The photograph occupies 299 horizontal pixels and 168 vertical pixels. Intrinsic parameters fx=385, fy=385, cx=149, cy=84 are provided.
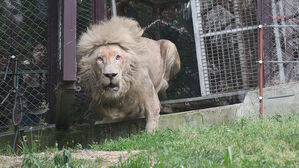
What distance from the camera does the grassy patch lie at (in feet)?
10.5

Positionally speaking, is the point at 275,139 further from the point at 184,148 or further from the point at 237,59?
the point at 237,59

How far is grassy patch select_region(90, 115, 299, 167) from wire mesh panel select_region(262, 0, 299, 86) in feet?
6.94

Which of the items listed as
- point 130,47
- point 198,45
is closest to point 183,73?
point 198,45

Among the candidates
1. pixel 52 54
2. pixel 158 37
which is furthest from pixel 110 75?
pixel 158 37

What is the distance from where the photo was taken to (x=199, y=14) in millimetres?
7805

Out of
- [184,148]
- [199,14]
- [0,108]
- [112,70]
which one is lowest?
[184,148]

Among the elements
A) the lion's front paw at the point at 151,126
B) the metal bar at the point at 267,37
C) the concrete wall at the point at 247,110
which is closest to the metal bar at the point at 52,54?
the lion's front paw at the point at 151,126

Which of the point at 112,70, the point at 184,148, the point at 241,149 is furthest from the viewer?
the point at 112,70

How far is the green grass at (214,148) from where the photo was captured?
3.21 metres

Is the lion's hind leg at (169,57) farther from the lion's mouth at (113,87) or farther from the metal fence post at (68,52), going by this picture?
the metal fence post at (68,52)

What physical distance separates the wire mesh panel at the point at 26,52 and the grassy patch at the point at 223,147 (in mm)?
2252

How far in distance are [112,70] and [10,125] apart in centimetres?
229

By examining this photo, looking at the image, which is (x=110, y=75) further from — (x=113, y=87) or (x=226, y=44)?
(x=226, y=44)

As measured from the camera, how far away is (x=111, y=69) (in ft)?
17.9
